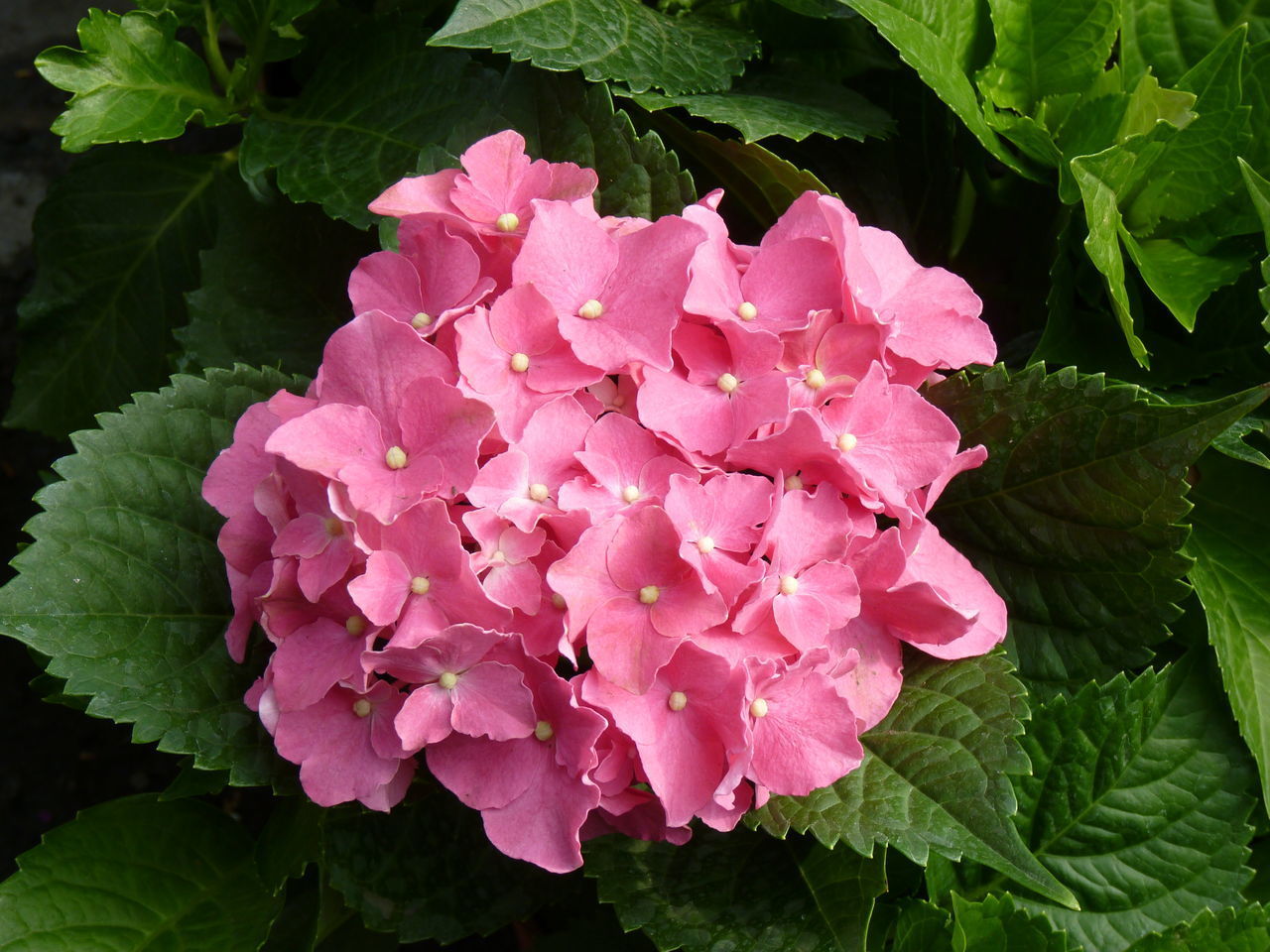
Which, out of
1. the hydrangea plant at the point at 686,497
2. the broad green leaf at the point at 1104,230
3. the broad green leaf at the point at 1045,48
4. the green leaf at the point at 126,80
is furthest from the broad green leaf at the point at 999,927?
the green leaf at the point at 126,80

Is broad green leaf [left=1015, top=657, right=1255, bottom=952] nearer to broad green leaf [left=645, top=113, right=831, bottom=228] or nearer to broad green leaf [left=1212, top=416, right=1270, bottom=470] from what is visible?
broad green leaf [left=1212, top=416, right=1270, bottom=470]

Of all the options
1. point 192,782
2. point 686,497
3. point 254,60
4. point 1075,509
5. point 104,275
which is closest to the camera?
point 686,497

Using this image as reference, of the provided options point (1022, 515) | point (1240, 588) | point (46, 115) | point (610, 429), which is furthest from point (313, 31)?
point (1240, 588)

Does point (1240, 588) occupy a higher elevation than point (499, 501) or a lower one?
lower

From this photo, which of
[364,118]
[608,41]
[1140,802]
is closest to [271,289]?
[364,118]

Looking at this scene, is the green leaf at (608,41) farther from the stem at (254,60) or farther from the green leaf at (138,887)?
the green leaf at (138,887)

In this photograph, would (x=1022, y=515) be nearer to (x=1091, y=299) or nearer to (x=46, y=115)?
(x=1091, y=299)

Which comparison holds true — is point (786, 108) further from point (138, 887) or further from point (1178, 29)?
point (138, 887)
